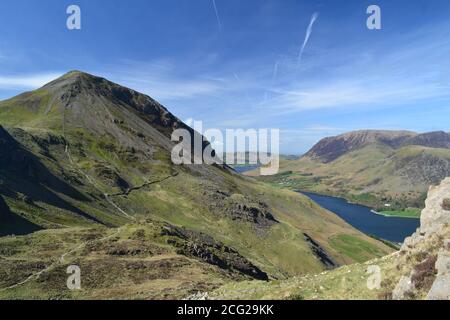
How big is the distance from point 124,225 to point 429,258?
68877 millimetres

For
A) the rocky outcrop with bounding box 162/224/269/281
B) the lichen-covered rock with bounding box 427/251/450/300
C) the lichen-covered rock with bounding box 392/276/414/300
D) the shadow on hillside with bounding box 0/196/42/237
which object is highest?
the lichen-covered rock with bounding box 427/251/450/300

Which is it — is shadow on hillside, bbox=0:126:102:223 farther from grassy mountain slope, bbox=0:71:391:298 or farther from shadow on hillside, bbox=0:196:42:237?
shadow on hillside, bbox=0:196:42:237

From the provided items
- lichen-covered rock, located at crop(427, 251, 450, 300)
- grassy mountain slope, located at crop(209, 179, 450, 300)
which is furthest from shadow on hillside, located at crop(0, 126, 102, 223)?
lichen-covered rock, located at crop(427, 251, 450, 300)

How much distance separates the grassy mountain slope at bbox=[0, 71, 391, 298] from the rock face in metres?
25.3

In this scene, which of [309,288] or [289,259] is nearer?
[309,288]

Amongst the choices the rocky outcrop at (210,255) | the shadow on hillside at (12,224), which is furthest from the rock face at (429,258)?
the shadow on hillside at (12,224)

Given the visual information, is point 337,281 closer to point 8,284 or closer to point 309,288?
point 309,288

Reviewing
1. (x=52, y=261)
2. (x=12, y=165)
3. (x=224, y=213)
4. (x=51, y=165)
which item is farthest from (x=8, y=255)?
(x=224, y=213)

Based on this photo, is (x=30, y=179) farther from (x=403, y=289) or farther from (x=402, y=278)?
(x=403, y=289)

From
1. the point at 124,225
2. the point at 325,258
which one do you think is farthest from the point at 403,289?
the point at 325,258

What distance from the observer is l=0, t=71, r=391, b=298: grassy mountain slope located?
165ft

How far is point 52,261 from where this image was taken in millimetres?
52625

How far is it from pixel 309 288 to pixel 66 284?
32.2 meters

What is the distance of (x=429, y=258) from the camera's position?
74.1 feet
